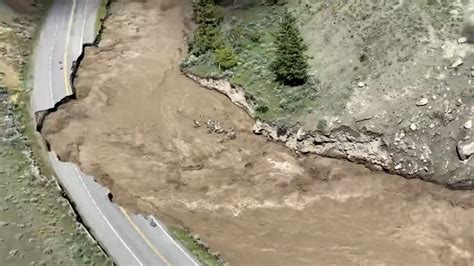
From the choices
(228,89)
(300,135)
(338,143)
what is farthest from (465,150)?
(228,89)

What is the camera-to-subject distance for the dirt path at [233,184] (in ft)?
116

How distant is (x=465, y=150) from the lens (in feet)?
126

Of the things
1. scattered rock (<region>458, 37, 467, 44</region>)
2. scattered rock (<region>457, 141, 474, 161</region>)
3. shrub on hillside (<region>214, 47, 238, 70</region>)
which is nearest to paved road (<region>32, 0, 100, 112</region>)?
shrub on hillside (<region>214, 47, 238, 70</region>)

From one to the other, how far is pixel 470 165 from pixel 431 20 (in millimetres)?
10432

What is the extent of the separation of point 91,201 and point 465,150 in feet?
74.3

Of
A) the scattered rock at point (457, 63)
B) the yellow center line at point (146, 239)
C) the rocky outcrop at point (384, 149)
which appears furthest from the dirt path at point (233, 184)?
the scattered rock at point (457, 63)

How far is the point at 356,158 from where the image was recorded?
40.8m

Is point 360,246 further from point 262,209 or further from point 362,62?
point 362,62

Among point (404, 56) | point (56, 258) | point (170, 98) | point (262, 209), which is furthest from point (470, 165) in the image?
point (56, 258)

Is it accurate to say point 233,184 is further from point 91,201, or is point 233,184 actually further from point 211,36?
point 211,36

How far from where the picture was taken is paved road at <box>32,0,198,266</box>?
3381 cm

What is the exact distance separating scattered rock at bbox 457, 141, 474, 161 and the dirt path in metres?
2.35

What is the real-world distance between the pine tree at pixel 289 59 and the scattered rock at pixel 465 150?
11.3m

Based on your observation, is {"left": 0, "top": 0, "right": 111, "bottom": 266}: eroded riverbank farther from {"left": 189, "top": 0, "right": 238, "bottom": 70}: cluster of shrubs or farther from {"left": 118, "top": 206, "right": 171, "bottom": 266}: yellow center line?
{"left": 189, "top": 0, "right": 238, "bottom": 70}: cluster of shrubs
